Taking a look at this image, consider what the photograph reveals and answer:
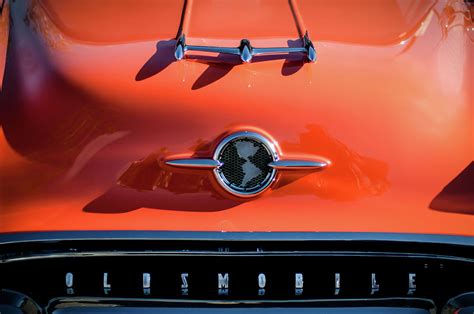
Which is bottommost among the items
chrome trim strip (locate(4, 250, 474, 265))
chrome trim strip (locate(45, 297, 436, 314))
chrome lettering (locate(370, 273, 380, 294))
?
chrome trim strip (locate(45, 297, 436, 314))

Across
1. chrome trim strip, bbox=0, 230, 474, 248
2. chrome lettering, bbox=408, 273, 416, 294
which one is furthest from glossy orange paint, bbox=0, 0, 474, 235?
chrome lettering, bbox=408, 273, 416, 294

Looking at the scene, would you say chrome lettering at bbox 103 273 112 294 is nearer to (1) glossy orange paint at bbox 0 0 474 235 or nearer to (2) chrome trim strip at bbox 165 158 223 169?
(1) glossy orange paint at bbox 0 0 474 235

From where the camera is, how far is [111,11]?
10.1 ft

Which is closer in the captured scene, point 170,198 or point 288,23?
point 170,198

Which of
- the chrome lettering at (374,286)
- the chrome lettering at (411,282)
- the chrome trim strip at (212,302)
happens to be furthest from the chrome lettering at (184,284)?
the chrome lettering at (411,282)

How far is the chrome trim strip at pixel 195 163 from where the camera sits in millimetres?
2557

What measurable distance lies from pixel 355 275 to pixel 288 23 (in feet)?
3.18

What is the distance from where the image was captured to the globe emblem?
2566 millimetres

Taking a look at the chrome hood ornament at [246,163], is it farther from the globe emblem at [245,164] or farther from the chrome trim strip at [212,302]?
the chrome trim strip at [212,302]

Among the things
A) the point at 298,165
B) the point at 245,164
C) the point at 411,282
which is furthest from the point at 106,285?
the point at 411,282

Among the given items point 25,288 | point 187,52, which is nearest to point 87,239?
point 25,288

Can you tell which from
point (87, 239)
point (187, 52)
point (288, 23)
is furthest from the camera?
point (288, 23)

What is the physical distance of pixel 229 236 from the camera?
8.32 ft

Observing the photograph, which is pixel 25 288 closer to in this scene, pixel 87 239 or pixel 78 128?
pixel 87 239
